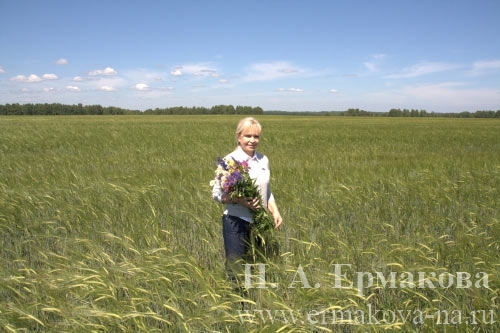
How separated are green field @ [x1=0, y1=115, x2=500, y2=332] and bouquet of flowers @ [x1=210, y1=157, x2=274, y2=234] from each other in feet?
1.47

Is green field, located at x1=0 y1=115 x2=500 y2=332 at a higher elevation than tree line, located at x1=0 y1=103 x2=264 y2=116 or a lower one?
lower

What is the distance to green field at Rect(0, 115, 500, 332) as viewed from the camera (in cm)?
195

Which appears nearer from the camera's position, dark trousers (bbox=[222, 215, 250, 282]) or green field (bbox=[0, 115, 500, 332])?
green field (bbox=[0, 115, 500, 332])

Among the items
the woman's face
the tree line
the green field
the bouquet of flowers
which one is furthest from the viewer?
the tree line

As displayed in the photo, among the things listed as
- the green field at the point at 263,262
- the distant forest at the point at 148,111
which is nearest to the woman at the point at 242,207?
the green field at the point at 263,262

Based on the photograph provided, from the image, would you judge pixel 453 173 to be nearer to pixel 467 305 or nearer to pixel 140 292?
pixel 467 305

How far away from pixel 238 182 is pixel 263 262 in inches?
32.9

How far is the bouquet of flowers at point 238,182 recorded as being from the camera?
226cm

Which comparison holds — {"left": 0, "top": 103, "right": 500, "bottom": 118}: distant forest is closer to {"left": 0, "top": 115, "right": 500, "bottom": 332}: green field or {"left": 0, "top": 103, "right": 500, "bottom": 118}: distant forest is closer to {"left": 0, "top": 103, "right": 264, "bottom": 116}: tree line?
{"left": 0, "top": 103, "right": 264, "bottom": 116}: tree line

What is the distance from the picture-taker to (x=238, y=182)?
230 centimetres

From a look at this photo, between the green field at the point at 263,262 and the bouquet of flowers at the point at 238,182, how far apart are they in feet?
1.47

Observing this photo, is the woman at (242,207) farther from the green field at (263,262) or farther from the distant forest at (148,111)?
the distant forest at (148,111)

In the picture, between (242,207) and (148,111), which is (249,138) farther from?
(148,111)

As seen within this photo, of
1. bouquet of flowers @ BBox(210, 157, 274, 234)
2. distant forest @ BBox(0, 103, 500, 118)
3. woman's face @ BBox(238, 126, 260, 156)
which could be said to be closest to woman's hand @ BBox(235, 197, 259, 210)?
bouquet of flowers @ BBox(210, 157, 274, 234)
